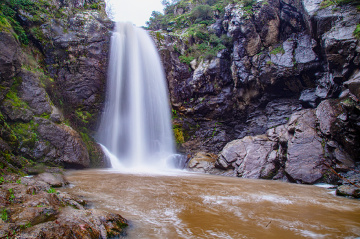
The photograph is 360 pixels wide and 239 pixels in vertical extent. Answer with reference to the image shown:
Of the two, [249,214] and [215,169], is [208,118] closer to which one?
[215,169]

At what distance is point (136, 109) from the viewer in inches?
650

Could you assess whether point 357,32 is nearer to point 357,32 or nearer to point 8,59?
point 357,32

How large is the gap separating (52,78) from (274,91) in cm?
1624

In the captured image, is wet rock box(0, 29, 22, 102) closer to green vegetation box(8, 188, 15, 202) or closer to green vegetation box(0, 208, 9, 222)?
green vegetation box(8, 188, 15, 202)

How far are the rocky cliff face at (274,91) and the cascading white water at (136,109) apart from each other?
1341mm

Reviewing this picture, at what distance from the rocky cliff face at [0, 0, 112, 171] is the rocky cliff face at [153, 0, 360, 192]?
21.2 ft

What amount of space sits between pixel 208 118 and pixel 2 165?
14331mm

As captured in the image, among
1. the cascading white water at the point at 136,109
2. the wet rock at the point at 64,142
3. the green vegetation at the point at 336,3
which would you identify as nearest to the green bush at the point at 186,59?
the cascading white water at the point at 136,109

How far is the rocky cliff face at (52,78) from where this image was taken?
9.57m

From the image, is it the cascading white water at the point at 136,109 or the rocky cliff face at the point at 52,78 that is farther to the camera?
the cascading white water at the point at 136,109

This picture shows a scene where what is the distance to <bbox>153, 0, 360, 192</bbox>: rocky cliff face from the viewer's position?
30.3ft

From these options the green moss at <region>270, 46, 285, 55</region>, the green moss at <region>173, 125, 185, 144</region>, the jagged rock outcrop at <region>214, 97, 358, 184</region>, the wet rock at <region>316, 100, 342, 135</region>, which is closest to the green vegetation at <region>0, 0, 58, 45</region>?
the green moss at <region>173, 125, 185, 144</region>

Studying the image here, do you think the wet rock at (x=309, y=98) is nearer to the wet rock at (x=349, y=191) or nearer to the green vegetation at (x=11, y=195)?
the wet rock at (x=349, y=191)

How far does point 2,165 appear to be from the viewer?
4793 millimetres
